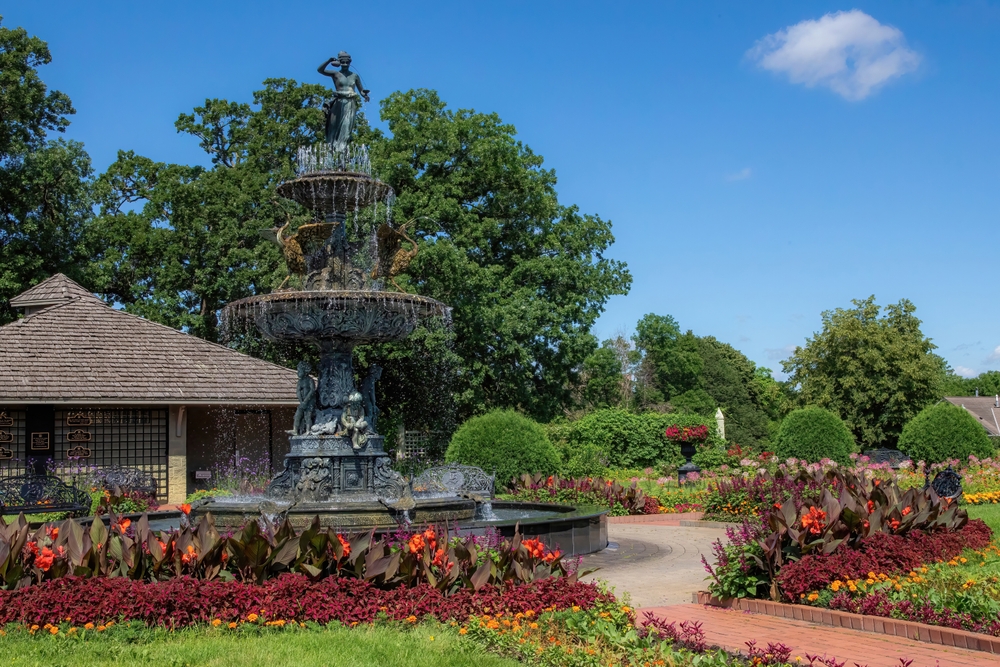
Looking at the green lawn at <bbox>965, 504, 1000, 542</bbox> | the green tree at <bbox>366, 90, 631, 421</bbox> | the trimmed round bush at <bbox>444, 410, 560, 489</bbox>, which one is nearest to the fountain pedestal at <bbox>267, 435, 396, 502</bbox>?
the trimmed round bush at <bbox>444, 410, 560, 489</bbox>

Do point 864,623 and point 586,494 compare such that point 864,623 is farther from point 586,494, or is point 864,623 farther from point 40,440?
point 40,440

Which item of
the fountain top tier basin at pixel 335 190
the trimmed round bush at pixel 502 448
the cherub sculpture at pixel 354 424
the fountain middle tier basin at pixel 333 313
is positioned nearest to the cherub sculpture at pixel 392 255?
the fountain top tier basin at pixel 335 190

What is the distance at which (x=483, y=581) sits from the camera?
7.73 meters

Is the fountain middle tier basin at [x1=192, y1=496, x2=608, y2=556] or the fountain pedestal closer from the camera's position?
the fountain middle tier basin at [x1=192, y1=496, x2=608, y2=556]

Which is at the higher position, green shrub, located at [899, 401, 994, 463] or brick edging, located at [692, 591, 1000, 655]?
green shrub, located at [899, 401, 994, 463]

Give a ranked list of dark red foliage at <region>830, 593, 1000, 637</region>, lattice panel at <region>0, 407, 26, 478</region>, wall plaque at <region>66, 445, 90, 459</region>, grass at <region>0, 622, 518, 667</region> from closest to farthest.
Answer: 1. grass at <region>0, 622, 518, 667</region>
2. dark red foliage at <region>830, 593, 1000, 637</region>
3. lattice panel at <region>0, 407, 26, 478</region>
4. wall plaque at <region>66, 445, 90, 459</region>

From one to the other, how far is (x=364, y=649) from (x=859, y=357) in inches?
1739

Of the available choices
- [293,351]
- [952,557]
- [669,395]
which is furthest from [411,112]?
[669,395]

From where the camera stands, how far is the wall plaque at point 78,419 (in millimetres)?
22459

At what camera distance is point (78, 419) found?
74.0ft

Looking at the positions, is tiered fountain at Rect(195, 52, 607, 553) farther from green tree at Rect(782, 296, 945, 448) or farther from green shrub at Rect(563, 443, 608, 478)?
green tree at Rect(782, 296, 945, 448)

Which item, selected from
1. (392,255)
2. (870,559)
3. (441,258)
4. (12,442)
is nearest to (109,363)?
(12,442)

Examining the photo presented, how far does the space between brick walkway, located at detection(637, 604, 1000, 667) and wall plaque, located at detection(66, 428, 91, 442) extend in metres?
17.4

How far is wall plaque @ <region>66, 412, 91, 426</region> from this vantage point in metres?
22.5
